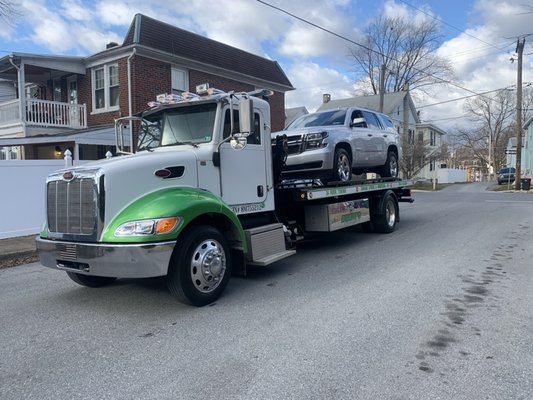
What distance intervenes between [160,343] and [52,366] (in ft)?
3.01

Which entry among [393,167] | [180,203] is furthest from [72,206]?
Result: [393,167]

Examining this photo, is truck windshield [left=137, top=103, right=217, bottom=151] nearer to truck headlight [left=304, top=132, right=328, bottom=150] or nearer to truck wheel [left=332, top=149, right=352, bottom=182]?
truck headlight [left=304, top=132, right=328, bottom=150]

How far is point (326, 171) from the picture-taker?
845 centimetres

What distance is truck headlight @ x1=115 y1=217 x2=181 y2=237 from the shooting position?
4672 mm

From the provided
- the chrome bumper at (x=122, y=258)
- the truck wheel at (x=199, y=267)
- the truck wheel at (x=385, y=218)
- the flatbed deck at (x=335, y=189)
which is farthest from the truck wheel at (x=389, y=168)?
the chrome bumper at (x=122, y=258)

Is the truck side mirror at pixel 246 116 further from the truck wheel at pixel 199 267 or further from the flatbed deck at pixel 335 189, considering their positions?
the flatbed deck at pixel 335 189

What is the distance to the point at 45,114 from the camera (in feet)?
59.2

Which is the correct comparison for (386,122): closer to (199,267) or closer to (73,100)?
(199,267)

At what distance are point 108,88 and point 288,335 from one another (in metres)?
16.2

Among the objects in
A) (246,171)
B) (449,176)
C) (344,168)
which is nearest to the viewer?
(246,171)

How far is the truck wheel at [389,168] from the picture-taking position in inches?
446

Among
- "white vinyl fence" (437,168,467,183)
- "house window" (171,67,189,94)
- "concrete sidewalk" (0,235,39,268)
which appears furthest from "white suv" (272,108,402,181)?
"white vinyl fence" (437,168,467,183)

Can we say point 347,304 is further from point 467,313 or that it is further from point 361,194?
point 361,194

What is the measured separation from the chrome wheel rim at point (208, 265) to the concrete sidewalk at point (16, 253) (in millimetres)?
4768
